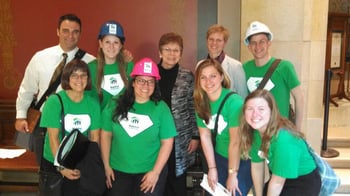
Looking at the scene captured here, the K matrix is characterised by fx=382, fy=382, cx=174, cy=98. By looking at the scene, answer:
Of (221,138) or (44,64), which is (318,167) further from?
(44,64)

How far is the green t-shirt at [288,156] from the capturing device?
2.08 meters

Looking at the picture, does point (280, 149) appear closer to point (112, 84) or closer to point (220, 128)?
point (220, 128)

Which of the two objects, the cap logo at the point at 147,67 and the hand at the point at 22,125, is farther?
the hand at the point at 22,125

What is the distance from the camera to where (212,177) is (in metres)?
2.58

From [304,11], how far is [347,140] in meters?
2.12

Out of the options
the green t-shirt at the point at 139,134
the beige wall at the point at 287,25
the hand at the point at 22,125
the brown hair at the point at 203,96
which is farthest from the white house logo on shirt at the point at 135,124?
the beige wall at the point at 287,25

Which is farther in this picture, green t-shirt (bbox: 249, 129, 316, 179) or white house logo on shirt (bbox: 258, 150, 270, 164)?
white house logo on shirt (bbox: 258, 150, 270, 164)

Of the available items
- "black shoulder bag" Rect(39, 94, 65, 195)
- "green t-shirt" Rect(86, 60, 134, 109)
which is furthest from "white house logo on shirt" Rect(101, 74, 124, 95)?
"black shoulder bag" Rect(39, 94, 65, 195)

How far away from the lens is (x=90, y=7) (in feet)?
13.6

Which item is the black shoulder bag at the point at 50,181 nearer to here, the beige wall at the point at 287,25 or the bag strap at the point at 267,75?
the bag strap at the point at 267,75

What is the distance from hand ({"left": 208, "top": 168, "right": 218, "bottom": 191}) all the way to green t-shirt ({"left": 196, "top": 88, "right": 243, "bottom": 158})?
0.13 m

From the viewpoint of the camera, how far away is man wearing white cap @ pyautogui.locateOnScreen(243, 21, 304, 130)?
2.85 meters

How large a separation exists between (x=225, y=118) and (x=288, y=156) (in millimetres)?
537

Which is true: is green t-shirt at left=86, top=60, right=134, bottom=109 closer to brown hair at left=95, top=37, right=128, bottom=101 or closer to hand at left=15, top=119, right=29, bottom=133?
brown hair at left=95, top=37, right=128, bottom=101
